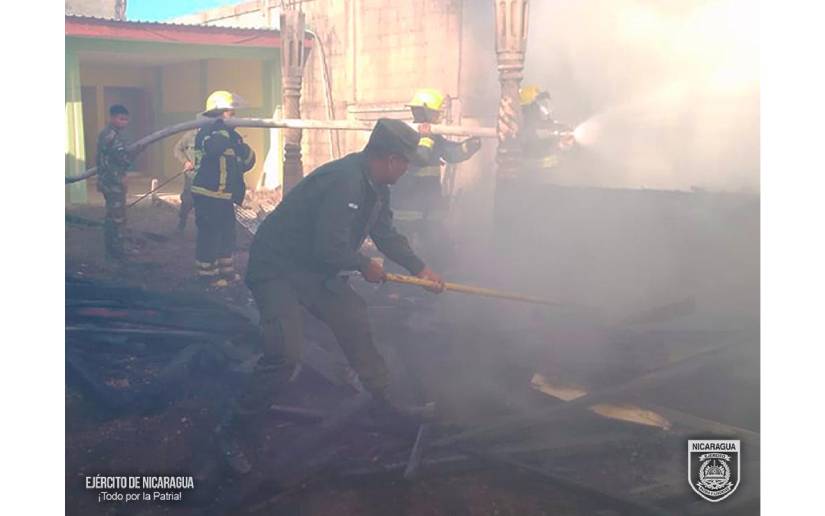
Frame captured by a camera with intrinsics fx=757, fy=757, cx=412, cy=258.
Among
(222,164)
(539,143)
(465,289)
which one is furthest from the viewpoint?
(539,143)

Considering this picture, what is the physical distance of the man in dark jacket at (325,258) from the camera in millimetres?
4637

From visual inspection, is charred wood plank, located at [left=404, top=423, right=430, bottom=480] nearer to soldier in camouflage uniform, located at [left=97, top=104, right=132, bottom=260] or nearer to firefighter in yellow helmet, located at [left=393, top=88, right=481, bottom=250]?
firefighter in yellow helmet, located at [left=393, top=88, right=481, bottom=250]

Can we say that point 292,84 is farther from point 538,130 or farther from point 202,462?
point 202,462

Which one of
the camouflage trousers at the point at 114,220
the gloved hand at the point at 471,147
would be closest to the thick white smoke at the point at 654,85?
the gloved hand at the point at 471,147

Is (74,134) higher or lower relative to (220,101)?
lower

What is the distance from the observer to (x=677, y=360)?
17.8 ft

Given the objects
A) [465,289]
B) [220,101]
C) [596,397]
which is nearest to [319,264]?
[465,289]

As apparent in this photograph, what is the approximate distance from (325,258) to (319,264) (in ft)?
0.62

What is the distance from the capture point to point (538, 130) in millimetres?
8344

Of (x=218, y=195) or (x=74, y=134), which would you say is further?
(x=218, y=195)

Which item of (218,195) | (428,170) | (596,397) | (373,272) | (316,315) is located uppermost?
(428,170)

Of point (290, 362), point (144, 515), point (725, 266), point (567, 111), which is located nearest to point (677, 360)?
point (725, 266)

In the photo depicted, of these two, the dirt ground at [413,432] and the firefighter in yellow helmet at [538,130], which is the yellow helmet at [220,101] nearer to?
the dirt ground at [413,432]

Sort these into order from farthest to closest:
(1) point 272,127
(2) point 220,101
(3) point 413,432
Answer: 1. (1) point 272,127
2. (2) point 220,101
3. (3) point 413,432
